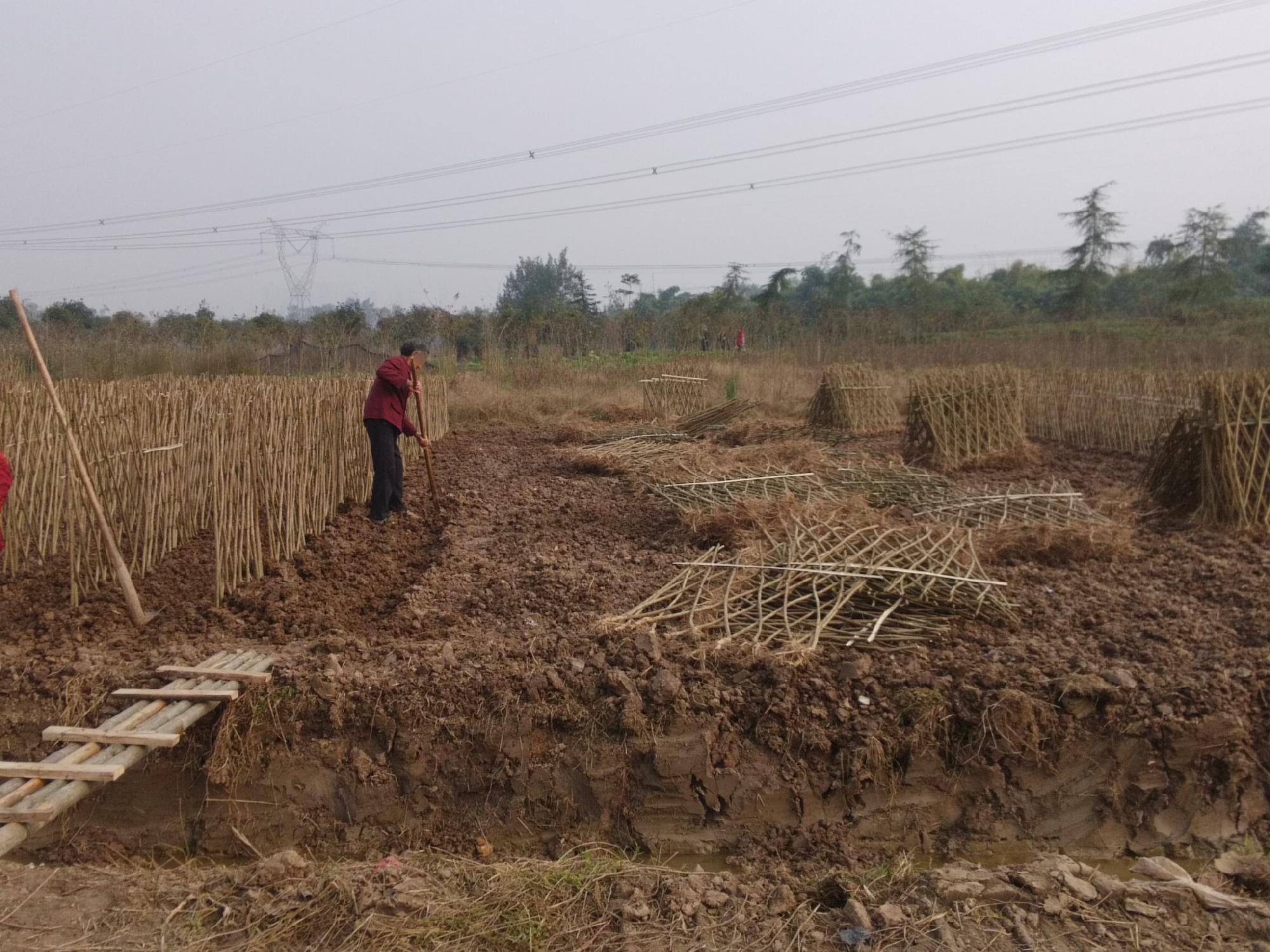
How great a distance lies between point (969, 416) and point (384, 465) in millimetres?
6220

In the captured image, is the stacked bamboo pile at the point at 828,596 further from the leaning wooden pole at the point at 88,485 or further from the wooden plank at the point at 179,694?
the leaning wooden pole at the point at 88,485

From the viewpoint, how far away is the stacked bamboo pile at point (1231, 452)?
5.93 metres

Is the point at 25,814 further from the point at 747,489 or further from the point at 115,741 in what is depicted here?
the point at 747,489

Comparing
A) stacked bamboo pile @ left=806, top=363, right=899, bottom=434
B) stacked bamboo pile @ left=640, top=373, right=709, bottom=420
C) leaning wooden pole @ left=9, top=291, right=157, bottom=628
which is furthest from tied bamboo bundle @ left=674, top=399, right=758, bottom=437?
leaning wooden pole @ left=9, top=291, right=157, bottom=628

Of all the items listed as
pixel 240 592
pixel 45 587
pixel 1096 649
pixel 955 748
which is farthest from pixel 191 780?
pixel 1096 649

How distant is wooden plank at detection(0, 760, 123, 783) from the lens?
297 cm

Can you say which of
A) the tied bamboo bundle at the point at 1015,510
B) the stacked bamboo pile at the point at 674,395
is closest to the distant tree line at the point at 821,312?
the stacked bamboo pile at the point at 674,395

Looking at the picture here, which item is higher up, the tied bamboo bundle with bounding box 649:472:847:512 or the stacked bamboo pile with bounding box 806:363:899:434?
the stacked bamboo pile with bounding box 806:363:899:434

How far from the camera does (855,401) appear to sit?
12.2 meters

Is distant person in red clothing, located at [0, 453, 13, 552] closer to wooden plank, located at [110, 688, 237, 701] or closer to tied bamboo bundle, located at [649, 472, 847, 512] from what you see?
wooden plank, located at [110, 688, 237, 701]

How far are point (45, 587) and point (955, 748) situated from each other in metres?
4.81

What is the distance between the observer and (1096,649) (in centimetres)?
396

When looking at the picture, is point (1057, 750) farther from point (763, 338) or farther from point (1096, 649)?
point (763, 338)

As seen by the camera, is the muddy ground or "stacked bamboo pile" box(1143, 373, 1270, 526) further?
"stacked bamboo pile" box(1143, 373, 1270, 526)
